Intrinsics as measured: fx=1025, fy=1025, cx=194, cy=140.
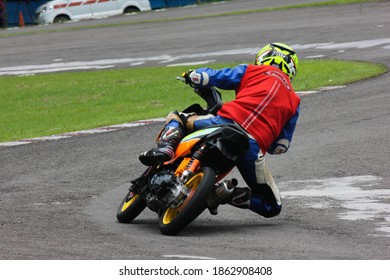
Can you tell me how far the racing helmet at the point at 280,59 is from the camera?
8133 mm

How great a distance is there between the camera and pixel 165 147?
299 inches

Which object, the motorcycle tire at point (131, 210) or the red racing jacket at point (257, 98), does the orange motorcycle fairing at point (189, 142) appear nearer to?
the red racing jacket at point (257, 98)

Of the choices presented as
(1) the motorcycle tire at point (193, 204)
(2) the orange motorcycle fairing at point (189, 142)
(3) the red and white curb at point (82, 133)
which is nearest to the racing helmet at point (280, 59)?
(2) the orange motorcycle fairing at point (189, 142)

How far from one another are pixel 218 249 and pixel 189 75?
1692mm

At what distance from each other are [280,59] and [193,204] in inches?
63.0

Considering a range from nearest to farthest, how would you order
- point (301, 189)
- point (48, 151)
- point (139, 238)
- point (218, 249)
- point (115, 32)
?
point (218, 249), point (139, 238), point (301, 189), point (48, 151), point (115, 32)

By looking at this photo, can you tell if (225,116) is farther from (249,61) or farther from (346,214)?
(249,61)

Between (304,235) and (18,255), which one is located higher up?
(18,255)

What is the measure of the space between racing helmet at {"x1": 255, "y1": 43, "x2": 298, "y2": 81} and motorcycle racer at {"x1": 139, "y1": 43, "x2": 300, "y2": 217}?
9 centimetres

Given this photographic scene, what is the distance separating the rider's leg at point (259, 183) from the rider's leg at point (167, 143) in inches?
20.7

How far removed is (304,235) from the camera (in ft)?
24.0

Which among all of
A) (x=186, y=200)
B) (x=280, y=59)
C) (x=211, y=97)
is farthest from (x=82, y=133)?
(x=186, y=200)

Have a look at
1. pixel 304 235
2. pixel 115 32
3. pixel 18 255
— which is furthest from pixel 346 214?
pixel 115 32

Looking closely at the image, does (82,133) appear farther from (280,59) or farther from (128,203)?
(280,59)
